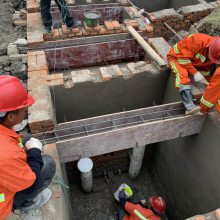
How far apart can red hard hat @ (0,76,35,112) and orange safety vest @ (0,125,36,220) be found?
0.17m

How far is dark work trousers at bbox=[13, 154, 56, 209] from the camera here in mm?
2271

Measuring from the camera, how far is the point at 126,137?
3471mm

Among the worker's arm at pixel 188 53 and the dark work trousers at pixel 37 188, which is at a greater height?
the worker's arm at pixel 188 53

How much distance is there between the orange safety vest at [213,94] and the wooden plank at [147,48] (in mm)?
1119

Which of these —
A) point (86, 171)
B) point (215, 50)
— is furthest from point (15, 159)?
point (215, 50)

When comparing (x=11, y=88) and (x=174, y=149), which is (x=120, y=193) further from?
(x=11, y=88)

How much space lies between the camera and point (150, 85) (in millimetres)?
4496

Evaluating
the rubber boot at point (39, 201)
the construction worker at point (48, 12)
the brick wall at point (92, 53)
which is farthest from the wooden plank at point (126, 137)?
the construction worker at point (48, 12)

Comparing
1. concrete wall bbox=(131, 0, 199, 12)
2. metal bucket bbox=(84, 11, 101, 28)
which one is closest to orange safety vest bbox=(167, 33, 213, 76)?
metal bucket bbox=(84, 11, 101, 28)

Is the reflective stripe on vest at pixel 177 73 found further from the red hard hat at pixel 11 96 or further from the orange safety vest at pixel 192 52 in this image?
the red hard hat at pixel 11 96

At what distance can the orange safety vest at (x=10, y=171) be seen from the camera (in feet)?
5.62

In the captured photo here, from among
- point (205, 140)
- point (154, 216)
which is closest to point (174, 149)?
point (205, 140)

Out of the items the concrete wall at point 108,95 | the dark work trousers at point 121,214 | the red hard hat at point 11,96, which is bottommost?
the dark work trousers at point 121,214

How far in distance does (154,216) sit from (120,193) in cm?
78
